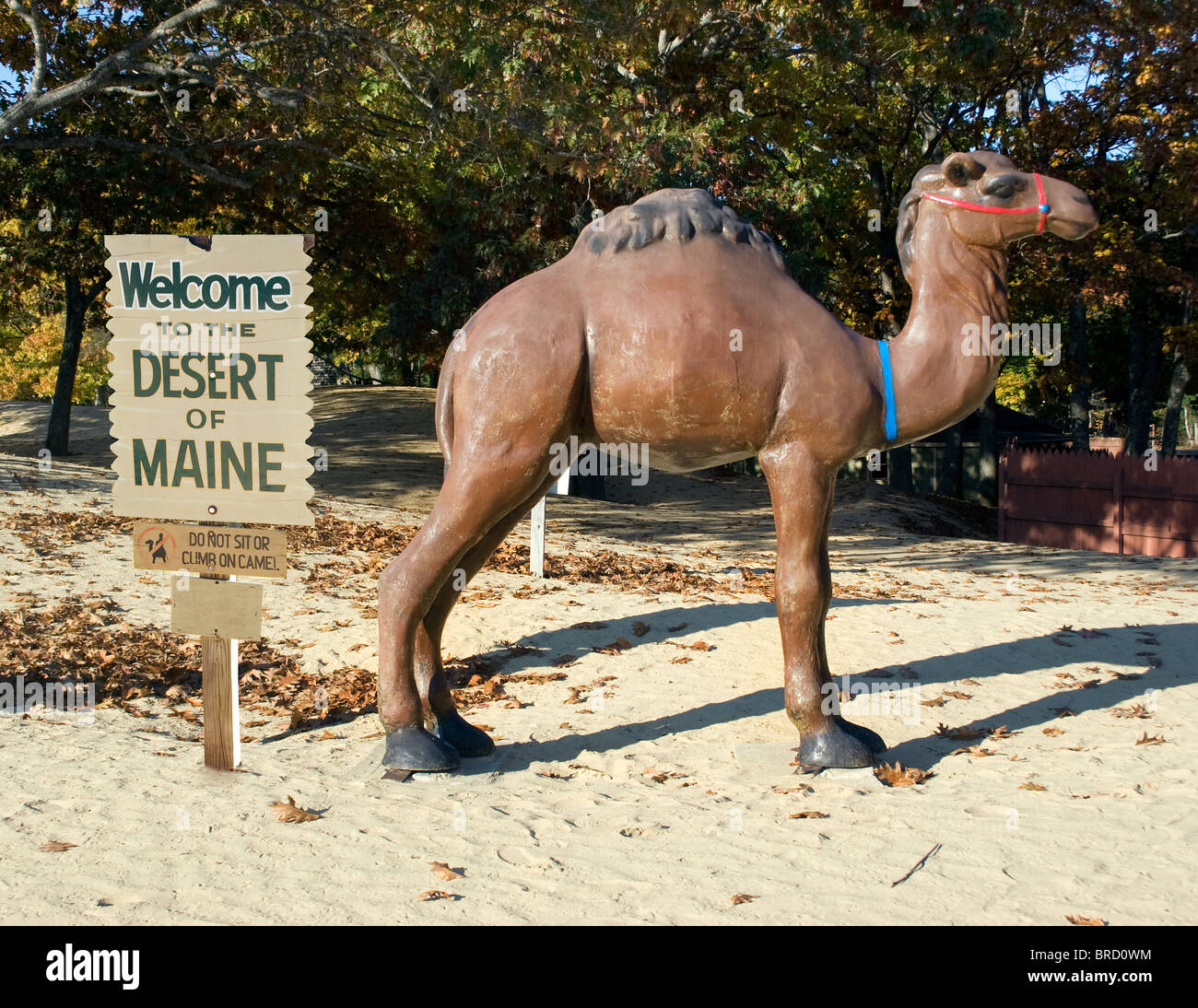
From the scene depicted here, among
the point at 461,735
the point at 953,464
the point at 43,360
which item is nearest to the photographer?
the point at 461,735

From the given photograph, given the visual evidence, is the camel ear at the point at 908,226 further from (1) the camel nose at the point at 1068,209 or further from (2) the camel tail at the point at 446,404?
(2) the camel tail at the point at 446,404

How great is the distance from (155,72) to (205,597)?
884cm

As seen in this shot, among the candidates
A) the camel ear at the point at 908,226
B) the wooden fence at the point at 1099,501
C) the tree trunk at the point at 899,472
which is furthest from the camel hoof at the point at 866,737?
the tree trunk at the point at 899,472

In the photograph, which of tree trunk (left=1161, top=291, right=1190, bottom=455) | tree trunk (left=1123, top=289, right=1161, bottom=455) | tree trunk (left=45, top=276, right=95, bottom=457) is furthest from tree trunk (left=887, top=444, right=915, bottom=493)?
tree trunk (left=45, top=276, right=95, bottom=457)

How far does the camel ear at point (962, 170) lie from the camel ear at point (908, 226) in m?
0.20

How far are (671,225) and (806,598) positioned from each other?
6.26 ft

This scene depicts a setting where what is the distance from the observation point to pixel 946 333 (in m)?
4.95

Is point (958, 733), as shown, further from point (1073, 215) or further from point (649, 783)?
point (1073, 215)

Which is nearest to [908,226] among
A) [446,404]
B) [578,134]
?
[446,404]

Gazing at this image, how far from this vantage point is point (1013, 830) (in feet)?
14.2

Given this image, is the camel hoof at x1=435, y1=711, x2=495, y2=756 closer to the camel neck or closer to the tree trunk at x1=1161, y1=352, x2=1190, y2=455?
the camel neck

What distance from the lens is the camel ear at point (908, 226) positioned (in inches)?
200
